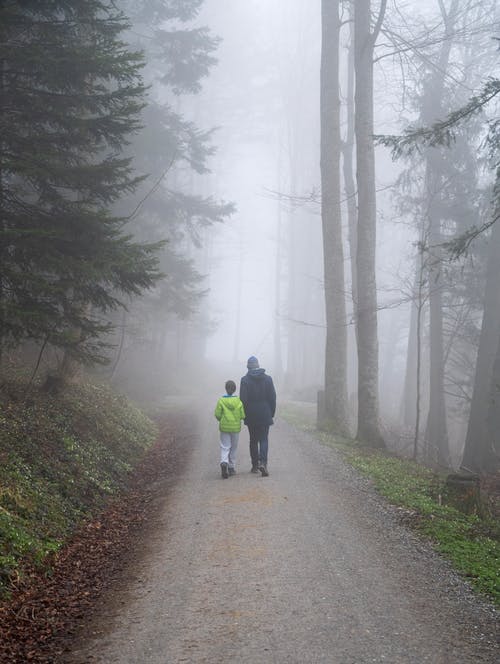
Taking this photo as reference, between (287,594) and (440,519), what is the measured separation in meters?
3.18

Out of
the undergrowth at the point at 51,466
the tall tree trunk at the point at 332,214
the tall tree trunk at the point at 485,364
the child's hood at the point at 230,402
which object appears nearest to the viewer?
the undergrowth at the point at 51,466

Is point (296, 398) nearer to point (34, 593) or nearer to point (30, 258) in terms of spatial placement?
point (30, 258)

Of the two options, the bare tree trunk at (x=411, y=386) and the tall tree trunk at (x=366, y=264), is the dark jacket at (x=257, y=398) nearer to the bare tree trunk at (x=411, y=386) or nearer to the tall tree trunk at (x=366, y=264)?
the tall tree trunk at (x=366, y=264)

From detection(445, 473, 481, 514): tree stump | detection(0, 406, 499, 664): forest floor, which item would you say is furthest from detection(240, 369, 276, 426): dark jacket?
detection(445, 473, 481, 514): tree stump

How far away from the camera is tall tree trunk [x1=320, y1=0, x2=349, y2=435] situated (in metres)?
15.5

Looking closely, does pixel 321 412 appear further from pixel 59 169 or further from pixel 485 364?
pixel 59 169

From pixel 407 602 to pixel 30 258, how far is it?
25.5ft

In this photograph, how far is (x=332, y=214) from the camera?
15531 millimetres

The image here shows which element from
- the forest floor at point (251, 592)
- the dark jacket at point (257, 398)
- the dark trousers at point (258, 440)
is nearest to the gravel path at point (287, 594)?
the forest floor at point (251, 592)

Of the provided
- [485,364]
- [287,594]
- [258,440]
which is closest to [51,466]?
[258,440]

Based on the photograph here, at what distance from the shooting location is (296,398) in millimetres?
28094

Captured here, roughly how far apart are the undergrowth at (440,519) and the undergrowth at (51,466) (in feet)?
15.1

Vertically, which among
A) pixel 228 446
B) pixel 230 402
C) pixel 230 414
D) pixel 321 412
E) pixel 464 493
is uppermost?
pixel 230 402

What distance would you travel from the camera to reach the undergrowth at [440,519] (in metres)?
5.64
